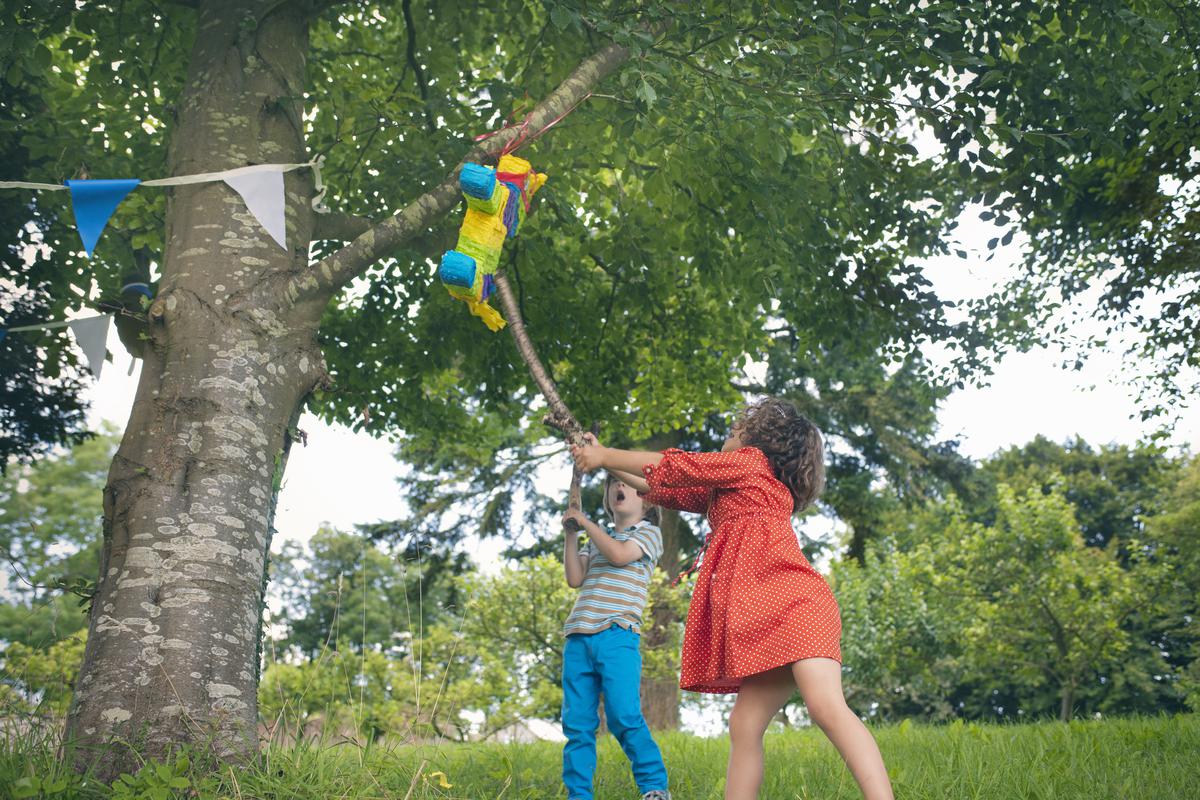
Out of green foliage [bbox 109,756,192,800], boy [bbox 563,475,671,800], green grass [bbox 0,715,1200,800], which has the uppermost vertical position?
boy [bbox 563,475,671,800]

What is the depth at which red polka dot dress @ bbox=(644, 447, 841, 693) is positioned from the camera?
320 centimetres

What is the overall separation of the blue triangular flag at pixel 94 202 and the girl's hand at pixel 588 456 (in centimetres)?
282

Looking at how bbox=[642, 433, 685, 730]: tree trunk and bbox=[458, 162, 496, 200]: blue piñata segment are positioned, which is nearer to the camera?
bbox=[458, 162, 496, 200]: blue piñata segment

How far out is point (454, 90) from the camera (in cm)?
798

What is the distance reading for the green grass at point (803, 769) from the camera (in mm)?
3518

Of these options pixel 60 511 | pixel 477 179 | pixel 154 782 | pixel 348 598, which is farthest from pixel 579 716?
pixel 60 511

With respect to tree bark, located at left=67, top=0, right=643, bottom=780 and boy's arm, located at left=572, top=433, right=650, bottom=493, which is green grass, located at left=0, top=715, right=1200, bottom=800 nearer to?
tree bark, located at left=67, top=0, right=643, bottom=780

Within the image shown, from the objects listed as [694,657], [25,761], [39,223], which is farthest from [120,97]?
A: [694,657]

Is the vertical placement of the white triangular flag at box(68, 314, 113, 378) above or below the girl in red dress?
above

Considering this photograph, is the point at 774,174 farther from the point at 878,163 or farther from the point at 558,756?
the point at 558,756

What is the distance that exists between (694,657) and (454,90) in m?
5.87

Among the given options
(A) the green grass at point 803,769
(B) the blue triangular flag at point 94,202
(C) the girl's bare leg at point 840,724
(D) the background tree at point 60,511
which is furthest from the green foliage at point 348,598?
(C) the girl's bare leg at point 840,724

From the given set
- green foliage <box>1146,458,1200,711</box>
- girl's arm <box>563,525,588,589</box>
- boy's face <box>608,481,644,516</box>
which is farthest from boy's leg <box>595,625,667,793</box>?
green foliage <box>1146,458,1200,711</box>

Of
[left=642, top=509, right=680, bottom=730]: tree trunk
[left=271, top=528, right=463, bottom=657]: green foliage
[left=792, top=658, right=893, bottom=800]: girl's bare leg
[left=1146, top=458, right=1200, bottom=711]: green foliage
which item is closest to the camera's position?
[left=792, top=658, right=893, bottom=800]: girl's bare leg
